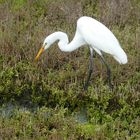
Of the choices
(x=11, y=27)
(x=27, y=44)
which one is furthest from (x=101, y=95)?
(x=11, y=27)

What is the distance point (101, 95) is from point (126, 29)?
6.83 feet

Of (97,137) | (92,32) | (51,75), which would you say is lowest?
(97,137)

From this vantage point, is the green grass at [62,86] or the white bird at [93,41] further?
the white bird at [93,41]

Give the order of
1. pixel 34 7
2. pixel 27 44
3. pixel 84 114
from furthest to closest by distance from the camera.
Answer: pixel 34 7 → pixel 27 44 → pixel 84 114

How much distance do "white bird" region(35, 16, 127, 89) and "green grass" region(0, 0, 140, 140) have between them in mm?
278

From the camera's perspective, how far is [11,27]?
338 inches

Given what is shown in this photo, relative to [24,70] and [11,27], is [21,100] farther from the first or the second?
[11,27]

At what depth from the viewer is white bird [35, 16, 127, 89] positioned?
7083 mm

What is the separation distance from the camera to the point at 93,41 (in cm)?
721

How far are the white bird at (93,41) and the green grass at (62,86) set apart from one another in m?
→ 0.28

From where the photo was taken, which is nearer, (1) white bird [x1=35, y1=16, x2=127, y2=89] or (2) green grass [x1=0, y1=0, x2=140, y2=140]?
(2) green grass [x1=0, y1=0, x2=140, y2=140]

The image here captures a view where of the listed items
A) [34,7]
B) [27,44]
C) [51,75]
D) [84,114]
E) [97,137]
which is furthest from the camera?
[34,7]

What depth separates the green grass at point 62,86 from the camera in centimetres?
634

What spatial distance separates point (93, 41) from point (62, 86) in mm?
796
